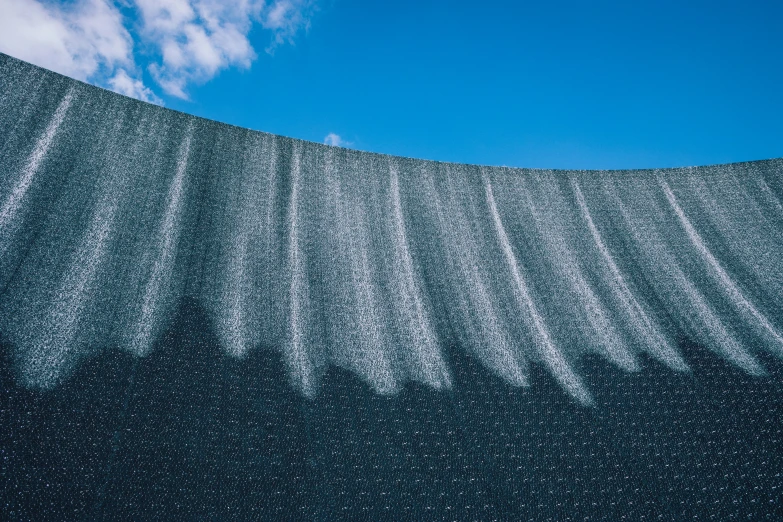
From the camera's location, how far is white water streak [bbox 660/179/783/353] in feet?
3.99

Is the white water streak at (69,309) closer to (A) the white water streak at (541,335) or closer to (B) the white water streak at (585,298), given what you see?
(A) the white water streak at (541,335)

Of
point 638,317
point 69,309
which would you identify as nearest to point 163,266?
point 69,309

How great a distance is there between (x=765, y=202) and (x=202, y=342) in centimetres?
193

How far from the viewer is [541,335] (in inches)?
45.6

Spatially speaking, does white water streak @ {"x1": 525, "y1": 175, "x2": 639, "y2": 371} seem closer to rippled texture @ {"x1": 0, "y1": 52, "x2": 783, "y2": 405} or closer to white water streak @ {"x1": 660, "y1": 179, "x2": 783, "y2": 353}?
rippled texture @ {"x1": 0, "y1": 52, "x2": 783, "y2": 405}

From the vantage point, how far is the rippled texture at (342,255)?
0.98 meters

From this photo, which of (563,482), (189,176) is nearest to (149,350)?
(189,176)

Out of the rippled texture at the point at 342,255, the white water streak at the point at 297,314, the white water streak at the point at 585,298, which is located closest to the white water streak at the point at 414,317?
the rippled texture at the point at 342,255

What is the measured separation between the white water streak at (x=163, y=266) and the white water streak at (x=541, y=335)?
2.87ft

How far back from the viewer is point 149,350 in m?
0.89

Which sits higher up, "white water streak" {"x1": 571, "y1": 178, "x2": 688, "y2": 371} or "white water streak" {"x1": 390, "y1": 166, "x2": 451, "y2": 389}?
"white water streak" {"x1": 571, "y1": 178, "x2": 688, "y2": 371}

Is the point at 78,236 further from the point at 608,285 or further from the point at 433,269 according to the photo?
the point at 608,285

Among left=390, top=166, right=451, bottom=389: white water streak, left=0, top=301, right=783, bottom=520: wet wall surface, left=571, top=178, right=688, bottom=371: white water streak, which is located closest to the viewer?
left=0, top=301, right=783, bottom=520: wet wall surface

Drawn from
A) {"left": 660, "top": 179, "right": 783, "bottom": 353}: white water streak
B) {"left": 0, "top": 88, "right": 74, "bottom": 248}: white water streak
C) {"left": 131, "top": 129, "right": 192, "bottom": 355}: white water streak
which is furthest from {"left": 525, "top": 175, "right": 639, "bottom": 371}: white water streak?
{"left": 0, "top": 88, "right": 74, "bottom": 248}: white water streak
